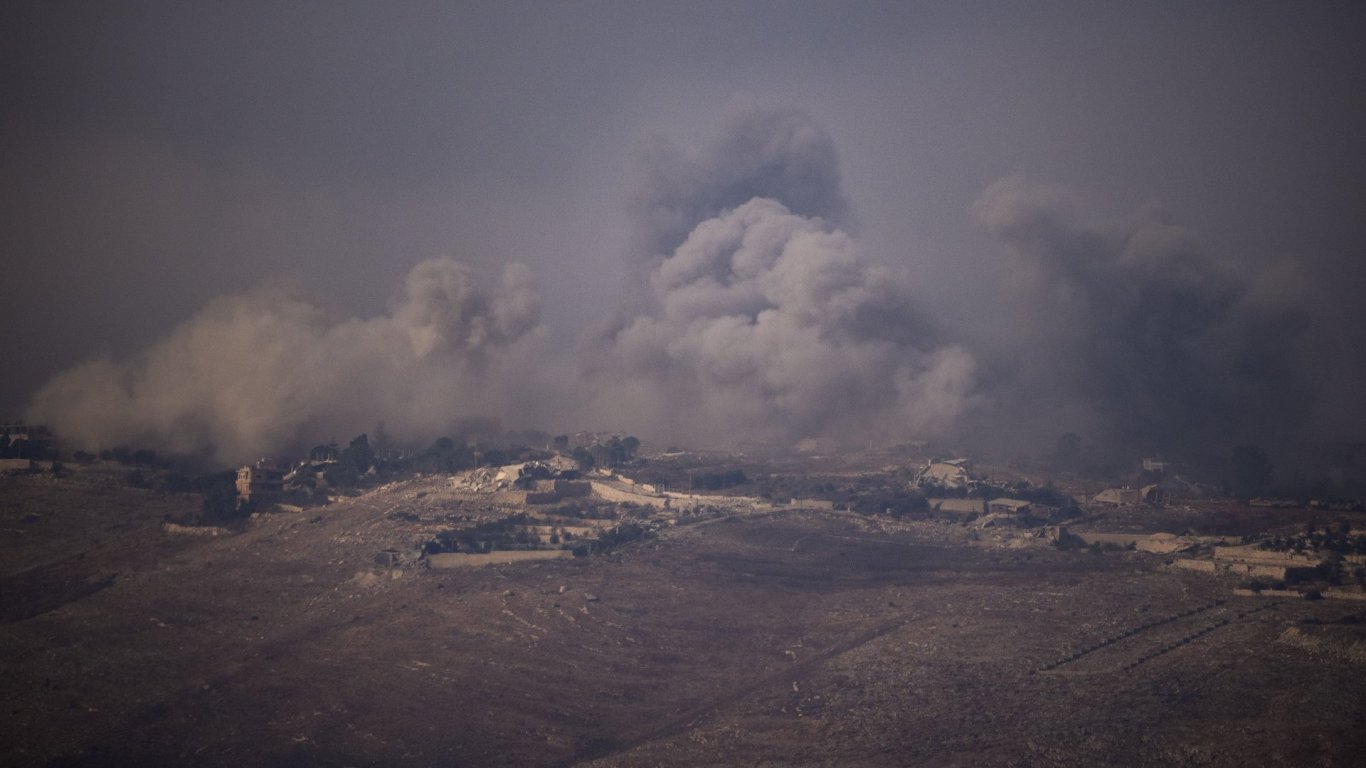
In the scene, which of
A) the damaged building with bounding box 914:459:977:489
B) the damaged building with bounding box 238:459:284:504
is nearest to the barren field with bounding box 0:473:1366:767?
the damaged building with bounding box 238:459:284:504

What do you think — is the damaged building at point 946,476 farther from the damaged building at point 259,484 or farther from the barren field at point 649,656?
the damaged building at point 259,484

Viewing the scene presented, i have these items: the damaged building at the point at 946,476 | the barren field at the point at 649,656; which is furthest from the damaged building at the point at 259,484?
the damaged building at the point at 946,476

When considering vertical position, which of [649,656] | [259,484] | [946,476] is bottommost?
[649,656]

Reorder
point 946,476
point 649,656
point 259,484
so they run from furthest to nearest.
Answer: point 946,476
point 259,484
point 649,656

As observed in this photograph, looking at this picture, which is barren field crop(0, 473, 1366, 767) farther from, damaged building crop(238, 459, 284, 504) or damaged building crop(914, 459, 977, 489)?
damaged building crop(914, 459, 977, 489)

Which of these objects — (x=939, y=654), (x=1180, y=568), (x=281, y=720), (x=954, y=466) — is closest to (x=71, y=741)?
(x=281, y=720)

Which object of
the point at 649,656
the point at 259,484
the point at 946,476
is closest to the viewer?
the point at 649,656

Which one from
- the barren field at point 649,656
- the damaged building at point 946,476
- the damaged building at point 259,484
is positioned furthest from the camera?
the damaged building at point 946,476

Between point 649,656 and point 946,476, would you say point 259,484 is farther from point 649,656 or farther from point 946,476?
point 946,476

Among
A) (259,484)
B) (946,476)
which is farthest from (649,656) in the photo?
(946,476)
